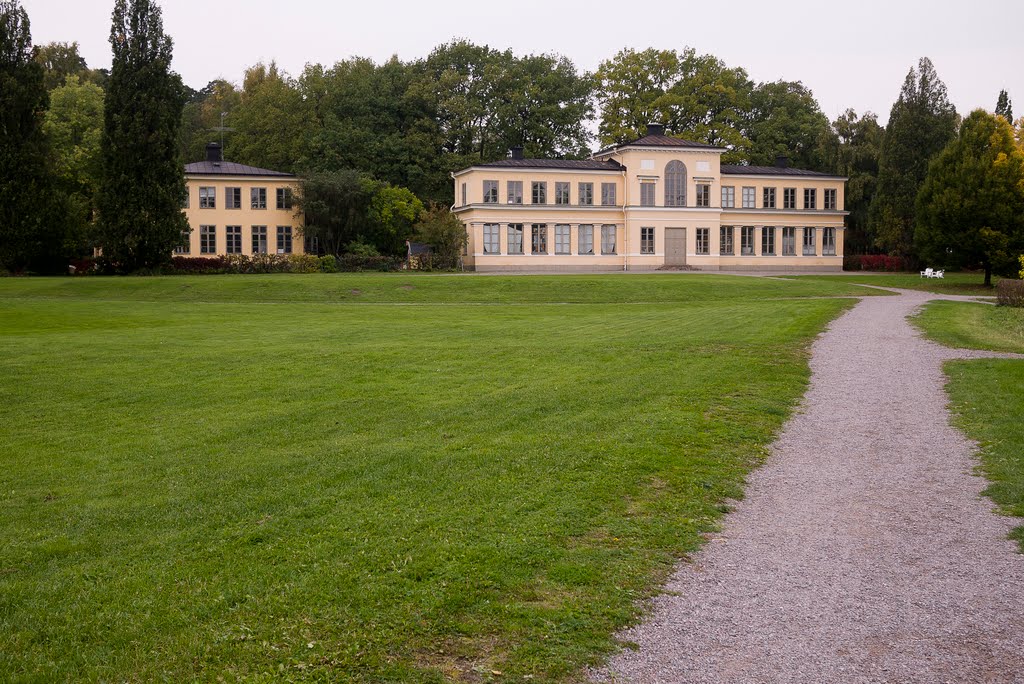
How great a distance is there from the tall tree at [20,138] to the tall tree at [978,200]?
1720 inches

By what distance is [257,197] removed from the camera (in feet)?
209

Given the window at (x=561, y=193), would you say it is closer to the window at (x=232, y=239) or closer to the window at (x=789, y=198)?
the window at (x=789, y=198)

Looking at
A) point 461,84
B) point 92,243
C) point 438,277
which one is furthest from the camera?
point 461,84

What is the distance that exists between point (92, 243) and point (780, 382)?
155 ft

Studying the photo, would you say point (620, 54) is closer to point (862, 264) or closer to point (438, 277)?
point (862, 264)

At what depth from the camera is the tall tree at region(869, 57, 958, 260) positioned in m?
65.2

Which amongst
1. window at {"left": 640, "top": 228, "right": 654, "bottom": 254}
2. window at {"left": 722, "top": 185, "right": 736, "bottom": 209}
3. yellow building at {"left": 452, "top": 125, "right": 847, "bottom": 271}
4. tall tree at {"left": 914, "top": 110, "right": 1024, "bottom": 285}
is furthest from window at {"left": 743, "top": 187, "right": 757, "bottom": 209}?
tall tree at {"left": 914, "top": 110, "right": 1024, "bottom": 285}

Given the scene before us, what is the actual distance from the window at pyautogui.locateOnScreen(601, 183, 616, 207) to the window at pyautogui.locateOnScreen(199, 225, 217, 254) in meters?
25.5

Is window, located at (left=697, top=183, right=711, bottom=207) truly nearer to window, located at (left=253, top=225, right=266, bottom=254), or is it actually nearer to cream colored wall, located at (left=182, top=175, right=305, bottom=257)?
cream colored wall, located at (left=182, top=175, right=305, bottom=257)

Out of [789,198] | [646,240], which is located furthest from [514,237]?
[789,198]

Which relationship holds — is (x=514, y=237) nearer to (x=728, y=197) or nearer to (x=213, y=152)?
(x=728, y=197)

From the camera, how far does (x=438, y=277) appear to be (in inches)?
1822

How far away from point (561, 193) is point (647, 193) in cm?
570

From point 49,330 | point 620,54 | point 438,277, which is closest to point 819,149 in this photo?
point 620,54
